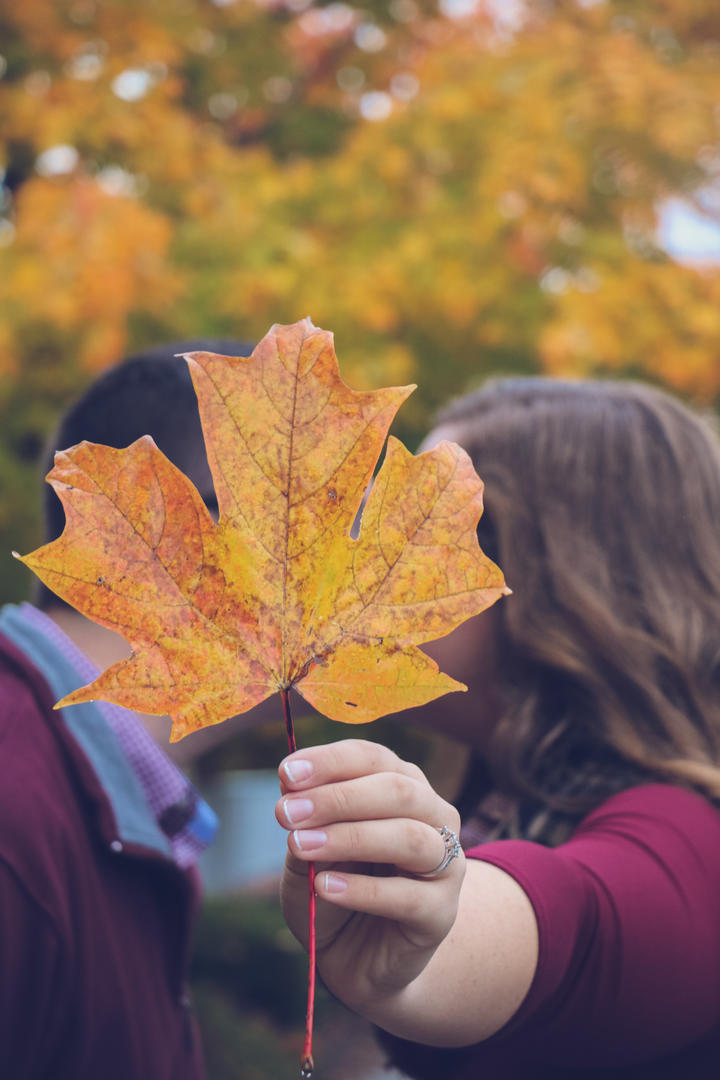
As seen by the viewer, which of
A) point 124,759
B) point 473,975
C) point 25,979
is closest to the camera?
point 473,975

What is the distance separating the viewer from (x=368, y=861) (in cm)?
71

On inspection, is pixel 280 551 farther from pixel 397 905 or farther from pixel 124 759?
pixel 124 759

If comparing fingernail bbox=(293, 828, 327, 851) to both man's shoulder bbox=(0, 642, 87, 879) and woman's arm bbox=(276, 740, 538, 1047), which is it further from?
man's shoulder bbox=(0, 642, 87, 879)

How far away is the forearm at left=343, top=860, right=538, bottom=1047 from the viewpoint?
806mm

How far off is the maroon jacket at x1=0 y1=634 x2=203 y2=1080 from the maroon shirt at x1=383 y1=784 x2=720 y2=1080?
52 cm

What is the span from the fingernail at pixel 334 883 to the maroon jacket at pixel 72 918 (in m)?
0.59

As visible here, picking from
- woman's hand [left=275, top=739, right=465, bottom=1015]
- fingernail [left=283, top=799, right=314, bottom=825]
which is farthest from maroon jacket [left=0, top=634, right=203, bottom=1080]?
fingernail [left=283, top=799, right=314, bottom=825]

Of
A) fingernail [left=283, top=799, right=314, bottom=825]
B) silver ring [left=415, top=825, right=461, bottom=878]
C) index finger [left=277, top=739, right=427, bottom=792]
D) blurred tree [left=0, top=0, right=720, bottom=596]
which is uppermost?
index finger [left=277, top=739, right=427, bottom=792]

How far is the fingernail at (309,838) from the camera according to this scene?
66cm

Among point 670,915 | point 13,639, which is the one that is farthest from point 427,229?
point 670,915

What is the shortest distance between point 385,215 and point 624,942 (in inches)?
132

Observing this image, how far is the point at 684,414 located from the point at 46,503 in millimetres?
1110

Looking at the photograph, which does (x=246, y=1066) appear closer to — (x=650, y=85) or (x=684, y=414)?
(x=684, y=414)

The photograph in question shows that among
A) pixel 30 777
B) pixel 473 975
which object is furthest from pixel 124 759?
pixel 473 975
